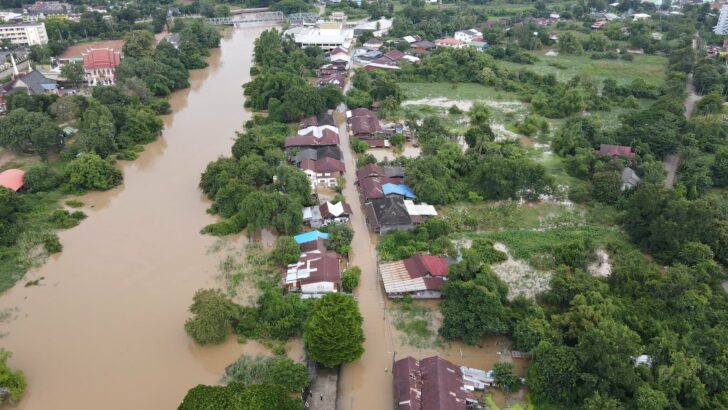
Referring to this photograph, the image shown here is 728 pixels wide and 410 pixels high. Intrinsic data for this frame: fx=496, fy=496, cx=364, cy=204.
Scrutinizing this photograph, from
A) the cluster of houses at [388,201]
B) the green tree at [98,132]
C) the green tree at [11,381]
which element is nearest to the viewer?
the green tree at [11,381]

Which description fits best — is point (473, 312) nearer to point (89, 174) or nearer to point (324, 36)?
point (89, 174)

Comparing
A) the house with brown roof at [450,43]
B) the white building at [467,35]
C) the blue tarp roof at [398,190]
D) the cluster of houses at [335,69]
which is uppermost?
the white building at [467,35]

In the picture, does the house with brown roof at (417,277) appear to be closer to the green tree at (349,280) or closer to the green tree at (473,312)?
the green tree at (349,280)

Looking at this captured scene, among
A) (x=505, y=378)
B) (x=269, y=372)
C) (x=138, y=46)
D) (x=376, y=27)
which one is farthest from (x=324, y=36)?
(x=505, y=378)

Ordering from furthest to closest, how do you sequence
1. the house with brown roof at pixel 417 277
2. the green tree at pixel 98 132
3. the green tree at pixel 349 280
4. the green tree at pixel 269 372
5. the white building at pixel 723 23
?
the white building at pixel 723 23 < the green tree at pixel 98 132 < the green tree at pixel 349 280 < the house with brown roof at pixel 417 277 < the green tree at pixel 269 372

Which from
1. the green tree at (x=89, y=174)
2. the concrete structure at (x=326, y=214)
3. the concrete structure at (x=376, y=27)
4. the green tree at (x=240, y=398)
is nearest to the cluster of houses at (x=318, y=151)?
the concrete structure at (x=326, y=214)

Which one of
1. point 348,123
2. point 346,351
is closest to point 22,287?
point 346,351

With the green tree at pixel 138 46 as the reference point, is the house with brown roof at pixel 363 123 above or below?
below

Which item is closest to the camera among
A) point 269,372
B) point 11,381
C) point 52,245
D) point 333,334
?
point 11,381
